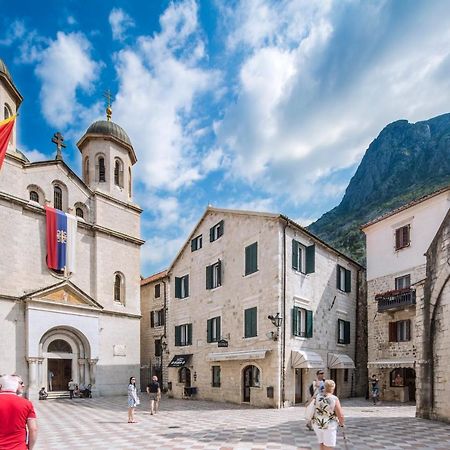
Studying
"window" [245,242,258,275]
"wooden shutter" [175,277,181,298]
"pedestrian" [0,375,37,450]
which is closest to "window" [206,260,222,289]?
"window" [245,242,258,275]

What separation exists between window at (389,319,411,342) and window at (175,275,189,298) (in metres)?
13.3

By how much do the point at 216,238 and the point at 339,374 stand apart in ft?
36.5

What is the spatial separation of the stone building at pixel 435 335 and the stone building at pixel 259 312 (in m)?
6.28

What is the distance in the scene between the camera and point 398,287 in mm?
23969

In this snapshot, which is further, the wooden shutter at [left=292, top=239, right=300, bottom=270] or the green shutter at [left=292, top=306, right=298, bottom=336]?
the wooden shutter at [left=292, top=239, right=300, bottom=270]

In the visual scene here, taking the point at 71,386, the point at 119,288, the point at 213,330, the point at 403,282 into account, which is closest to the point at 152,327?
the point at 119,288

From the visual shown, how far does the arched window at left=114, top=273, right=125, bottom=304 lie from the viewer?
3231cm

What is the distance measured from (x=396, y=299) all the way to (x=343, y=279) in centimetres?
439

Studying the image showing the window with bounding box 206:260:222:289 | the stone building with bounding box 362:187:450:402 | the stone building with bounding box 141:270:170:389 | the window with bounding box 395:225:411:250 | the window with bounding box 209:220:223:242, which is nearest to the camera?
the stone building with bounding box 362:187:450:402

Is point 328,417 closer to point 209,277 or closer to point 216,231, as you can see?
point 209,277

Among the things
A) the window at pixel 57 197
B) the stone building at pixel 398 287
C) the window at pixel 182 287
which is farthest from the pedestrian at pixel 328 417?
the window at pixel 57 197

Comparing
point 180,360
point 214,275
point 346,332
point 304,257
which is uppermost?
point 304,257

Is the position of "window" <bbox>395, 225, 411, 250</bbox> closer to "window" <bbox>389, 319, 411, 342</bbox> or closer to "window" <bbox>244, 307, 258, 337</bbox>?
"window" <bbox>389, 319, 411, 342</bbox>

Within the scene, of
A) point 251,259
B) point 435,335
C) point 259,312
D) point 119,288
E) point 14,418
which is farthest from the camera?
point 119,288
